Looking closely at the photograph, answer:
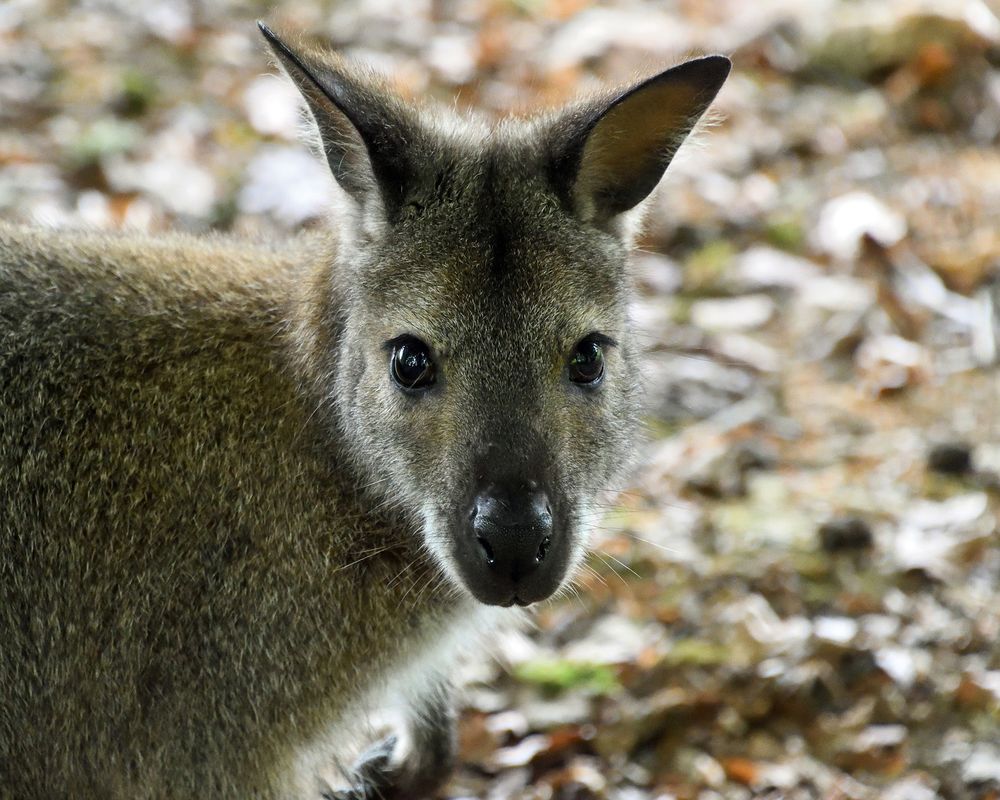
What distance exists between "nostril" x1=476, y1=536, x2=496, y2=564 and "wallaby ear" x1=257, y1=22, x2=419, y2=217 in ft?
3.54

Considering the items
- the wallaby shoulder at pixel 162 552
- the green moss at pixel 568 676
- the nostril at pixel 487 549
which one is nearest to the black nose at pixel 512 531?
the nostril at pixel 487 549

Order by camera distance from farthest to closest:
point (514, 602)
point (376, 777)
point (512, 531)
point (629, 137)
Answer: point (376, 777) → point (629, 137) → point (514, 602) → point (512, 531)

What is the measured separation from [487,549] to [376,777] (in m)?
1.61

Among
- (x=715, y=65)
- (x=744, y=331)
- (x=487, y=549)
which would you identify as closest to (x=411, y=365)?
(x=487, y=549)

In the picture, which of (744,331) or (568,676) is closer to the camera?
(568,676)

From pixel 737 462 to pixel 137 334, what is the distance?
3240mm

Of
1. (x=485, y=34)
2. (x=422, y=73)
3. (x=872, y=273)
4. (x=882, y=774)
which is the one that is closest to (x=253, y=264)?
(x=882, y=774)

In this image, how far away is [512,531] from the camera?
3855 mm

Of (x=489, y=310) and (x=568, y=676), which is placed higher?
(x=489, y=310)

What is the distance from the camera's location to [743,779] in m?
5.11

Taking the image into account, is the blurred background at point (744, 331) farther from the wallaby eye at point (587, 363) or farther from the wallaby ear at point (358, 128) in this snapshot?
the wallaby eye at point (587, 363)

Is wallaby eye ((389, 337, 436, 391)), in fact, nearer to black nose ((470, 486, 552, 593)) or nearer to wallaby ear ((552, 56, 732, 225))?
black nose ((470, 486, 552, 593))

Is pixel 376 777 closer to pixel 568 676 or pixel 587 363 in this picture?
pixel 568 676

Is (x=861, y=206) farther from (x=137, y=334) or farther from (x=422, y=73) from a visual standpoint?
(x=137, y=334)
